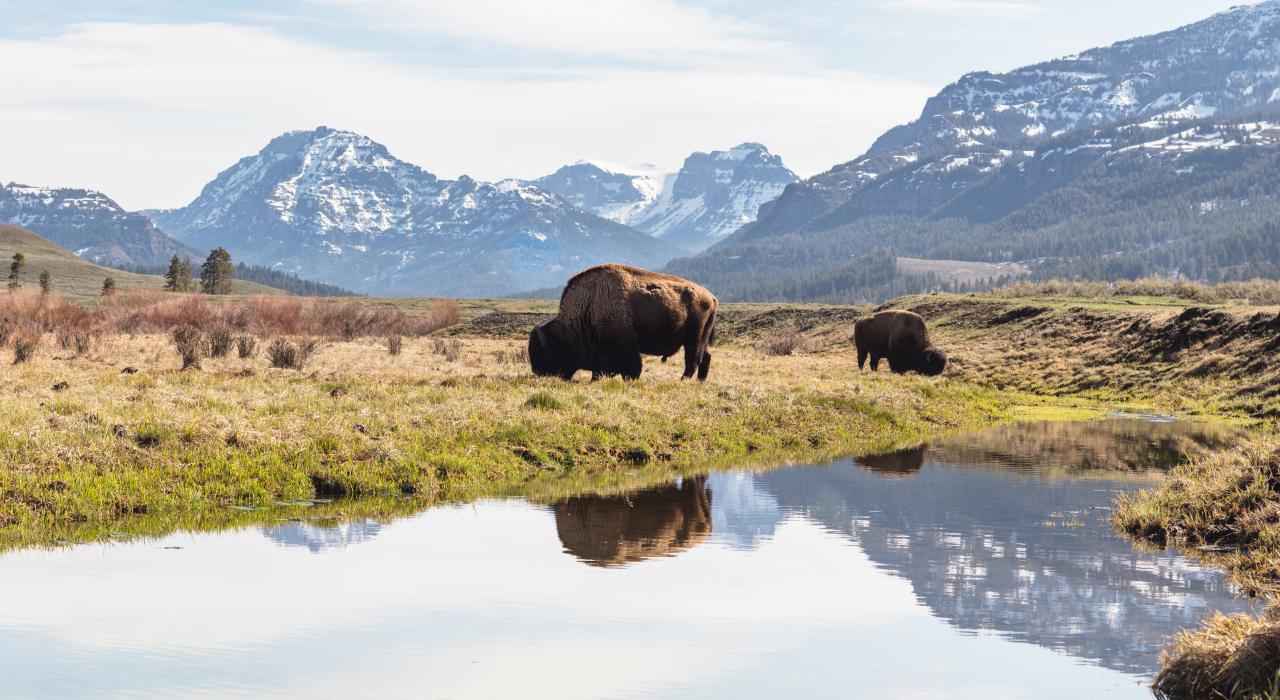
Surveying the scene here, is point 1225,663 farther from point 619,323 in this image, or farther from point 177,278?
point 177,278

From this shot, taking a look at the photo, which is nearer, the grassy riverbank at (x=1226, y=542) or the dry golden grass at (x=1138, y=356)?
the grassy riverbank at (x=1226, y=542)

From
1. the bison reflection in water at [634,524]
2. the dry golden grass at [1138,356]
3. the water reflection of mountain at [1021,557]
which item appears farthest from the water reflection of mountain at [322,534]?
the dry golden grass at [1138,356]

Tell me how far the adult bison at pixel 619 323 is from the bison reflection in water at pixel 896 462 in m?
7.62

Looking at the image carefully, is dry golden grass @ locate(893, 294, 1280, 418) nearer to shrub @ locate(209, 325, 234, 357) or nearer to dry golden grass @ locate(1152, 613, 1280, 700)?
dry golden grass @ locate(1152, 613, 1280, 700)

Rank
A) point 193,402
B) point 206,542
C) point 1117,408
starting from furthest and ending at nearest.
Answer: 1. point 1117,408
2. point 193,402
3. point 206,542

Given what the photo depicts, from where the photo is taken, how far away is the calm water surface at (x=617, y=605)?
10.7 m

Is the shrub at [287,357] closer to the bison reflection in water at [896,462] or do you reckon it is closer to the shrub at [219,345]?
the shrub at [219,345]

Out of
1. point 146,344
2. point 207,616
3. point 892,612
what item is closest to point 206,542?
point 207,616

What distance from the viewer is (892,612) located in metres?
13.4

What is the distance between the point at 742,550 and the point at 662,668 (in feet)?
19.5

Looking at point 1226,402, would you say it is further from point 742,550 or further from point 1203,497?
point 742,550

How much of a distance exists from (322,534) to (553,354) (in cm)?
1826

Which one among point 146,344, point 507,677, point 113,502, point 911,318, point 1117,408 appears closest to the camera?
point 507,677

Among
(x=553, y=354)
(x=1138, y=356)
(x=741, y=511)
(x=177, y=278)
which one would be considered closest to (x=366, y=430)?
(x=741, y=511)
